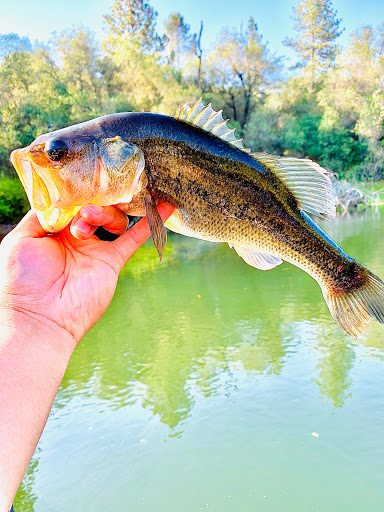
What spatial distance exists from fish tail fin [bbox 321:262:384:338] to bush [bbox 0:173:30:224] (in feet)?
74.5

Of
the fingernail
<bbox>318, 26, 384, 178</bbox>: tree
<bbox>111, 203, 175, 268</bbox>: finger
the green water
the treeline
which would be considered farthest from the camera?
<bbox>318, 26, 384, 178</bbox>: tree

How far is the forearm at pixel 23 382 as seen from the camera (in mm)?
1522

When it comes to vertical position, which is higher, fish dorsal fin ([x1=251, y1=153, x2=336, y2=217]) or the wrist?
fish dorsal fin ([x1=251, y1=153, x2=336, y2=217])

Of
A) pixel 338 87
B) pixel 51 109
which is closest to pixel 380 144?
pixel 338 87

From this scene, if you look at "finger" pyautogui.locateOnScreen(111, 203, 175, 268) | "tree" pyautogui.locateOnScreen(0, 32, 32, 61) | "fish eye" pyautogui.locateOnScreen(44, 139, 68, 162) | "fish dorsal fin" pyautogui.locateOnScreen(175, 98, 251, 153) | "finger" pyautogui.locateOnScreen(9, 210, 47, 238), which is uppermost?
"tree" pyautogui.locateOnScreen(0, 32, 32, 61)

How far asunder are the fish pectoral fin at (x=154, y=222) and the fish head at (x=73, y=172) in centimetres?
8

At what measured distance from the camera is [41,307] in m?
2.05

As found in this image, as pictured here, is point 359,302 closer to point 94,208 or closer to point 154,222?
point 154,222

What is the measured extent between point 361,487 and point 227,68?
35.2m

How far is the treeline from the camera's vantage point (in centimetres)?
2977

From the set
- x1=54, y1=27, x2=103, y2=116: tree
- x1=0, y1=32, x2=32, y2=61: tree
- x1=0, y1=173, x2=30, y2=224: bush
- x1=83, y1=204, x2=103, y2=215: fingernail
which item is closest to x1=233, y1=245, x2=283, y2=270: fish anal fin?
x1=83, y1=204, x2=103, y2=215: fingernail

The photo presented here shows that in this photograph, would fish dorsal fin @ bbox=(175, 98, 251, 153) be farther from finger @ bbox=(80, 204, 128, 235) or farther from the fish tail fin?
the fish tail fin

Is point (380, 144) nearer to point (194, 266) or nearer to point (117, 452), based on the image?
point (194, 266)

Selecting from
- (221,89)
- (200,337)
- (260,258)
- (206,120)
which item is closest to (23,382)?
(260,258)
